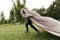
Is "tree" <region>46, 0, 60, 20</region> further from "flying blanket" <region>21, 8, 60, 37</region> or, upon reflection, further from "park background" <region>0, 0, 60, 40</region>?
"flying blanket" <region>21, 8, 60, 37</region>

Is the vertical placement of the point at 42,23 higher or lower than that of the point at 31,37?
higher

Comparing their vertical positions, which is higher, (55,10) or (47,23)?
(47,23)

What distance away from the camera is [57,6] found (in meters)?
21.3

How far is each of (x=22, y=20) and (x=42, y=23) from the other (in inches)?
502

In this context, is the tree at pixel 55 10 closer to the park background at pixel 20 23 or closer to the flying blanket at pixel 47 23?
the park background at pixel 20 23

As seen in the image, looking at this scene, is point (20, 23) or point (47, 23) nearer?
point (47, 23)

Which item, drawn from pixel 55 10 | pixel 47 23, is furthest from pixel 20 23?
pixel 47 23

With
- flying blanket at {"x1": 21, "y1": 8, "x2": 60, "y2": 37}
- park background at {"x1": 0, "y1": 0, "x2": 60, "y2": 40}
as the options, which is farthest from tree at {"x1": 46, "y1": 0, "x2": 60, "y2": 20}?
flying blanket at {"x1": 21, "y1": 8, "x2": 60, "y2": 37}

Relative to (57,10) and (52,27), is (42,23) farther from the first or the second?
(57,10)

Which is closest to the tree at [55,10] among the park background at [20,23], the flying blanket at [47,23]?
the park background at [20,23]

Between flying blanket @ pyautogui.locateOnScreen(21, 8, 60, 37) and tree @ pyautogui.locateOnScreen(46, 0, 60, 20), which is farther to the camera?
tree @ pyautogui.locateOnScreen(46, 0, 60, 20)

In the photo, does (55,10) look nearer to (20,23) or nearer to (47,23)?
(20,23)

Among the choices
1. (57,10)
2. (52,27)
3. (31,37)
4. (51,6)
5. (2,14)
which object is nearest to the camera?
(52,27)

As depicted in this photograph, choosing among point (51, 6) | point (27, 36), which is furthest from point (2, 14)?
point (27, 36)
